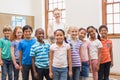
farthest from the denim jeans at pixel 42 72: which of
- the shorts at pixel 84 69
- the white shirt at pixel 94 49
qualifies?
the white shirt at pixel 94 49

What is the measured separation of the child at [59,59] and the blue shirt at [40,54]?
0.11 metres

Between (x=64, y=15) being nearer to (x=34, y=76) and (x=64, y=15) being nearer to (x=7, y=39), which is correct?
(x=7, y=39)

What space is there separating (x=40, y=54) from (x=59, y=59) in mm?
303

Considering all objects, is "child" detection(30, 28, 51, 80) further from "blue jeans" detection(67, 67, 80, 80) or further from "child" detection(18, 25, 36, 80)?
"blue jeans" detection(67, 67, 80, 80)

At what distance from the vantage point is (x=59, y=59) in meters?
3.82

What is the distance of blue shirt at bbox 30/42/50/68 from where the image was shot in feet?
12.8

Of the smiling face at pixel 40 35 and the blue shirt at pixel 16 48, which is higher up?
the smiling face at pixel 40 35

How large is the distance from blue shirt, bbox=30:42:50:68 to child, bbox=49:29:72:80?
4.3 inches

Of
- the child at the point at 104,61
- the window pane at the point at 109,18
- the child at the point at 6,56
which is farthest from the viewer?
the window pane at the point at 109,18

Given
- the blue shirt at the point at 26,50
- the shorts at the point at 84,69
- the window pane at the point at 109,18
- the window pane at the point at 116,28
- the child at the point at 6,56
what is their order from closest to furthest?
the blue shirt at the point at 26,50 < the shorts at the point at 84,69 < the child at the point at 6,56 < the window pane at the point at 116,28 < the window pane at the point at 109,18

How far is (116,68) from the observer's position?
7.30m

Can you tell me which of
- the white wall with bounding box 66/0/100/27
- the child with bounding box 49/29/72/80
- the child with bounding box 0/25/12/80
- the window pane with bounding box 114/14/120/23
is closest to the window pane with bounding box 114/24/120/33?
the window pane with bounding box 114/14/120/23

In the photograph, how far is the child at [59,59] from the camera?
382 cm

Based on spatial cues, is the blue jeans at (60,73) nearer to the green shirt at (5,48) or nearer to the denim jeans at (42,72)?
the denim jeans at (42,72)
